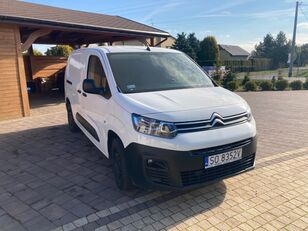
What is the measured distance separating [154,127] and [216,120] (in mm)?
715

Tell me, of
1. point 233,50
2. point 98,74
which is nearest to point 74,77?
point 98,74

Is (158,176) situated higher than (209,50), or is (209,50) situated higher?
(209,50)

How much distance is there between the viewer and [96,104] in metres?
4.21

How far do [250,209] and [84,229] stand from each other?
74.7 inches

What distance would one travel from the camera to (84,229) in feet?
9.55

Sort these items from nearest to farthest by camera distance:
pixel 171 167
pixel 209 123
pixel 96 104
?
1. pixel 171 167
2. pixel 209 123
3. pixel 96 104

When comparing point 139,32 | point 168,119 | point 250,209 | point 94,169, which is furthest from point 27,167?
point 139,32

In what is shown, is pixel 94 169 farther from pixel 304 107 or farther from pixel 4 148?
pixel 304 107

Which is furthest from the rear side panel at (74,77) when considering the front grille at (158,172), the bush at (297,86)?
the bush at (297,86)

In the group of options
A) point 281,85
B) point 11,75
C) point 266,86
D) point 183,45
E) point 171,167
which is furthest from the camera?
point 183,45

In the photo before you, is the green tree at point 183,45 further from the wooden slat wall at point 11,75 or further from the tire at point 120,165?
the tire at point 120,165

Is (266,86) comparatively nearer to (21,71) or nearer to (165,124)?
(21,71)

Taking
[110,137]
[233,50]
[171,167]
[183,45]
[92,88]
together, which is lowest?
[171,167]

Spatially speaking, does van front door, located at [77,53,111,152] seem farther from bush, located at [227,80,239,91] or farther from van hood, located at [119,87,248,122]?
bush, located at [227,80,239,91]
